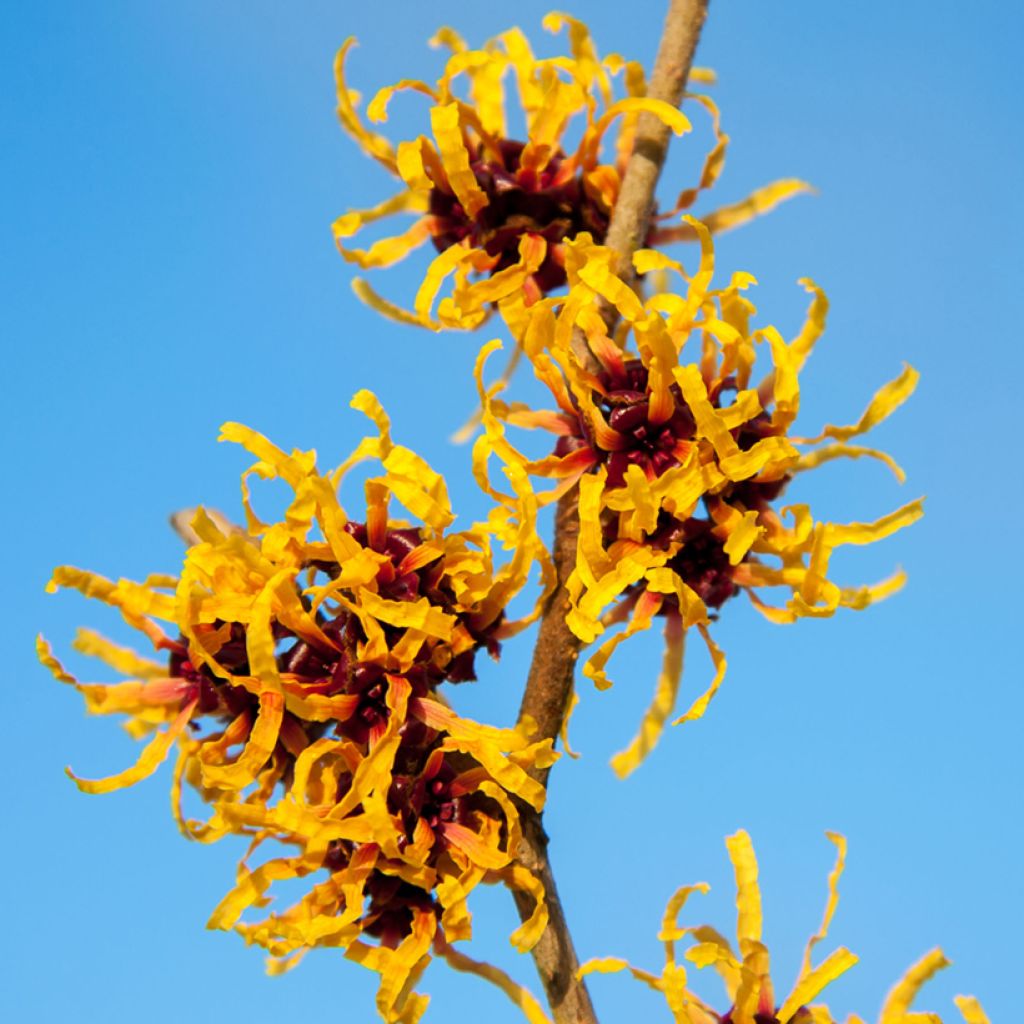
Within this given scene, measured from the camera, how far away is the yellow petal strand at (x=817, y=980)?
9.01 feet

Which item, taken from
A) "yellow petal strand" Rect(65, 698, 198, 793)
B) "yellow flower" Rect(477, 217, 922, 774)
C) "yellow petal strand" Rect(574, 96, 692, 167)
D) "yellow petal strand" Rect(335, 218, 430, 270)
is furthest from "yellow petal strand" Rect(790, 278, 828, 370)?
"yellow petal strand" Rect(65, 698, 198, 793)

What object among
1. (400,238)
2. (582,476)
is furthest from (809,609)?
(400,238)

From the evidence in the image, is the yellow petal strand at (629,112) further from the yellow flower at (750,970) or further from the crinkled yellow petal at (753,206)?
the yellow flower at (750,970)

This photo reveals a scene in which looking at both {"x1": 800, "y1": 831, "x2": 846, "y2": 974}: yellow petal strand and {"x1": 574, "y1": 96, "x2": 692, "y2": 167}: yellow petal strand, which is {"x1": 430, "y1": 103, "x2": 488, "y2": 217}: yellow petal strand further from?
{"x1": 800, "y1": 831, "x2": 846, "y2": 974}: yellow petal strand

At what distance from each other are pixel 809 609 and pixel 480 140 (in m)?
1.38

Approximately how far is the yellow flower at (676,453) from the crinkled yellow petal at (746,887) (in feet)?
0.88

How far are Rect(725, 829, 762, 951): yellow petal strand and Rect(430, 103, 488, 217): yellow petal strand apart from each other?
1501 mm

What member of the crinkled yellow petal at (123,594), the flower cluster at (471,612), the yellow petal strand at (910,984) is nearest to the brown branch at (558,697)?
the flower cluster at (471,612)

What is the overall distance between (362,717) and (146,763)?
480mm

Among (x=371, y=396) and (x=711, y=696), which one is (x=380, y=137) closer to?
(x=371, y=396)

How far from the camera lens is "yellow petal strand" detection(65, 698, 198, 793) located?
2.72 meters

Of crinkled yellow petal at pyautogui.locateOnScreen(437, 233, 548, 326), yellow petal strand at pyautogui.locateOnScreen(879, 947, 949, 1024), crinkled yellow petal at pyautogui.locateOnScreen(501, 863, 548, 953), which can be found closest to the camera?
crinkled yellow petal at pyautogui.locateOnScreen(501, 863, 548, 953)

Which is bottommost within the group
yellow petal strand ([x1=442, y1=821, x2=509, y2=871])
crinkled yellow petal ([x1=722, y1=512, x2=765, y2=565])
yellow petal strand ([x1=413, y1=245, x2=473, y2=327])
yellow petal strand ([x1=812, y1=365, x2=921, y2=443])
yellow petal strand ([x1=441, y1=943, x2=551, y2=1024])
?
yellow petal strand ([x1=441, y1=943, x2=551, y2=1024])

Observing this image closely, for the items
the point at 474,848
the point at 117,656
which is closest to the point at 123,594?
the point at 117,656
